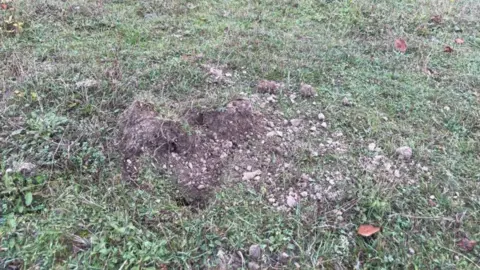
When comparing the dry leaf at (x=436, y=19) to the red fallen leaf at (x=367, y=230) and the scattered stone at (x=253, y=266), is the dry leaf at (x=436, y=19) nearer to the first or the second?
the red fallen leaf at (x=367, y=230)

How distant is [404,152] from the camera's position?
7.61ft

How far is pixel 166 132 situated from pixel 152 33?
138 cm

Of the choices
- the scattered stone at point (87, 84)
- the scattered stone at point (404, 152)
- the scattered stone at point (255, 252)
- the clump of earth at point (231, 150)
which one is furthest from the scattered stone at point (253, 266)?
the scattered stone at point (87, 84)

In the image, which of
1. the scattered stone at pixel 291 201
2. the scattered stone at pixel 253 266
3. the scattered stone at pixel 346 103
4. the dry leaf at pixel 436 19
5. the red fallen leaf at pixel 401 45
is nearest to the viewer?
the scattered stone at pixel 253 266

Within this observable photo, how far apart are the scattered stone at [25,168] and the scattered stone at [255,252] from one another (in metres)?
1.07

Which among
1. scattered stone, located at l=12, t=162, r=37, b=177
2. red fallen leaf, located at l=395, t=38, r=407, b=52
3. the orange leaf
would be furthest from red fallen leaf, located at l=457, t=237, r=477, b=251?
scattered stone, located at l=12, t=162, r=37, b=177

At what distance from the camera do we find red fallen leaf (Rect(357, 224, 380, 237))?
6.27 feet

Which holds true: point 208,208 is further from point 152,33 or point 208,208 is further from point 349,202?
point 152,33

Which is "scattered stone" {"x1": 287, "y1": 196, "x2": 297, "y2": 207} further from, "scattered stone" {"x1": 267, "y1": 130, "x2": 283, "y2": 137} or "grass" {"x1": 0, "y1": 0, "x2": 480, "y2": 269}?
"scattered stone" {"x1": 267, "y1": 130, "x2": 283, "y2": 137}

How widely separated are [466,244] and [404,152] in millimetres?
571

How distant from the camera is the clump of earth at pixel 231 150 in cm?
211

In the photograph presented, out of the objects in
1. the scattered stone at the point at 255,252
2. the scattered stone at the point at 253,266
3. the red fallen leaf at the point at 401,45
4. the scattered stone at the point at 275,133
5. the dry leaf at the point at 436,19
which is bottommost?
the scattered stone at the point at 253,266

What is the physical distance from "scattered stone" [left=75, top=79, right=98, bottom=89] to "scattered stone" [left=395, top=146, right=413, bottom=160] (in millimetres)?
1756

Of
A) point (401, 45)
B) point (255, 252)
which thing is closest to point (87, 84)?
point (255, 252)
